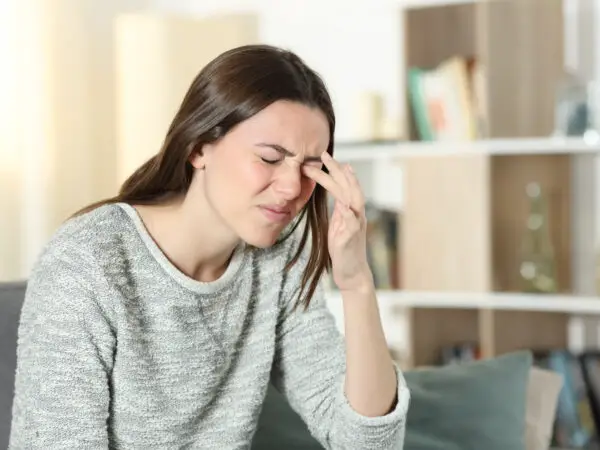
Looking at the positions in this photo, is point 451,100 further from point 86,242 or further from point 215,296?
point 86,242

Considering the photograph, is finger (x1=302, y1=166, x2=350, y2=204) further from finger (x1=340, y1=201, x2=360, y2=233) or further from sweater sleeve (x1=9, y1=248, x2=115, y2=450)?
sweater sleeve (x1=9, y1=248, x2=115, y2=450)

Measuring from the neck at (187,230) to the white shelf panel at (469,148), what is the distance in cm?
150

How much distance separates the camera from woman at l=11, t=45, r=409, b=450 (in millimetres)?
1320

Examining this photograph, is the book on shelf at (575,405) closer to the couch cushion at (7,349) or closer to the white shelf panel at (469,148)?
the white shelf panel at (469,148)

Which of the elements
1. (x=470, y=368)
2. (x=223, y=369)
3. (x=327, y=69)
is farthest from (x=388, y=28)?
(x=223, y=369)

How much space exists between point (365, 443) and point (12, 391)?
521 mm

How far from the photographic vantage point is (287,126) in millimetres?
1348

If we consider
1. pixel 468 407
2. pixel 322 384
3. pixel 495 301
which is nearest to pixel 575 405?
pixel 495 301

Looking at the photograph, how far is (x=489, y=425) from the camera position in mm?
1686

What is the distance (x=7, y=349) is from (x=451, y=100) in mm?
1741

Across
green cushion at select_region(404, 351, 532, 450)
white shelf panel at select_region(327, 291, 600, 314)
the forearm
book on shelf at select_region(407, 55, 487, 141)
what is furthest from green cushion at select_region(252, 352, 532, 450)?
book on shelf at select_region(407, 55, 487, 141)

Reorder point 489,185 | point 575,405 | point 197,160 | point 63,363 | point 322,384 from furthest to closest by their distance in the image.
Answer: point 489,185 → point 575,405 → point 322,384 → point 197,160 → point 63,363

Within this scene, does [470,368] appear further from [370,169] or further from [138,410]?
[370,169]

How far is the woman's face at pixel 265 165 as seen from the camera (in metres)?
1.35
